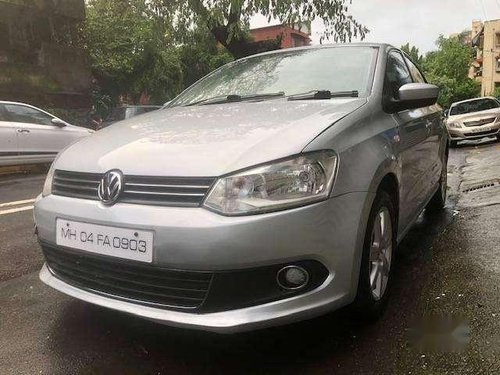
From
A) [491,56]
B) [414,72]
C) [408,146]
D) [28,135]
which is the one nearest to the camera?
[408,146]

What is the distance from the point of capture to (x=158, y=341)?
99.5 inches

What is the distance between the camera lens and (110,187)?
228cm

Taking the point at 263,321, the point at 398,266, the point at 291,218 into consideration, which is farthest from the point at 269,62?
the point at 263,321

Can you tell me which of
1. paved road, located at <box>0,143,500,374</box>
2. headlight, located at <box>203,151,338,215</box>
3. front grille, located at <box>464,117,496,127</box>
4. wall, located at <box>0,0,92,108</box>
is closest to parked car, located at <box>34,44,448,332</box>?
headlight, located at <box>203,151,338,215</box>

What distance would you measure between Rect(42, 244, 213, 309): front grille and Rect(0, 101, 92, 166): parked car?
278 inches

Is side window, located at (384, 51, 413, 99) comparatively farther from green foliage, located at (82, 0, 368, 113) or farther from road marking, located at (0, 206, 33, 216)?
green foliage, located at (82, 0, 368, 113)

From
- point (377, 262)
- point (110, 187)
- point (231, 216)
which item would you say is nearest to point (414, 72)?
point (377, 262)

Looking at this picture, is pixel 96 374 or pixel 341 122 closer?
pixel 96 374

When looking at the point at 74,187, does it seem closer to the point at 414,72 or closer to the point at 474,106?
the point at 414,72

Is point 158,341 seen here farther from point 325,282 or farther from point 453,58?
point 453,58

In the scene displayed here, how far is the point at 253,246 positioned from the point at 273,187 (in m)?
0.26

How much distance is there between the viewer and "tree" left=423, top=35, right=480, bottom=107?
201 ft

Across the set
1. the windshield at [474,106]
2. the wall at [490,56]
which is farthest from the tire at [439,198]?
the wall at [490,56]

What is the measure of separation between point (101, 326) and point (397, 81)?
2.41 metres
